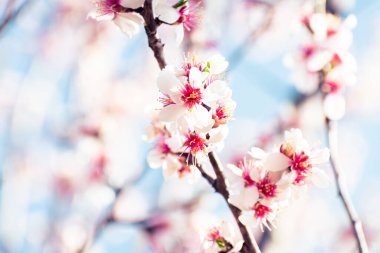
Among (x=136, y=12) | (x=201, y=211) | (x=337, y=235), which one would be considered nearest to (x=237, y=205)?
(x=136, y=12)

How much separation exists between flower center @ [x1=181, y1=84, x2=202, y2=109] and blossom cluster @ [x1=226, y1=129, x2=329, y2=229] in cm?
26

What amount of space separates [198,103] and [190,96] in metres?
0.03

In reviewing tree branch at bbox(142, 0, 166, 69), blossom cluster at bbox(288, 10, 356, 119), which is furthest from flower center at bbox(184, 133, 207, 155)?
blossom cluster at bbox(288, 10, 356, 119)

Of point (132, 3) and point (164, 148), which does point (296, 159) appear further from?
point (132, 3)

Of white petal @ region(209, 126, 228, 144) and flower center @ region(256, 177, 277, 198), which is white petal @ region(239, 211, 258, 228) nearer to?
A: flower center @ region(256, 177, 277, 198)

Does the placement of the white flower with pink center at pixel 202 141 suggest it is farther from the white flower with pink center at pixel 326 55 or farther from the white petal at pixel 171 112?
the white flower with pink center at pixel 326 55

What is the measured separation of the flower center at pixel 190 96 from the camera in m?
1.32

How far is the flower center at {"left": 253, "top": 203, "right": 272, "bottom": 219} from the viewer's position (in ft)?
4.69

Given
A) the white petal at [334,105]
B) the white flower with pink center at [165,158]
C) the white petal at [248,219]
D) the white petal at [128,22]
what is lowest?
the white petal at [334,105]

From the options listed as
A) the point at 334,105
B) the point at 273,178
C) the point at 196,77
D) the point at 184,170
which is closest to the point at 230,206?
the point at 273,178

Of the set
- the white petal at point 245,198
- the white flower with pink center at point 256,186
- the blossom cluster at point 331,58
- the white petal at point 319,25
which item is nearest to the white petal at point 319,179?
the white flower with pink center at point 256,186

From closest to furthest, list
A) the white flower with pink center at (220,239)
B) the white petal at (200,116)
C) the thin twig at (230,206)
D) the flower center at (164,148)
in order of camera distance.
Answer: the white petal at (200,116) → the thin twig at (230,206) → the white flower with pink center at (220,239) → the flower center at (164,148)

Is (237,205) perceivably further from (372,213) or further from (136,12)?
(372,213)

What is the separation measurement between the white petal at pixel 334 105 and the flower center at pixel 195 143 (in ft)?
2.84
